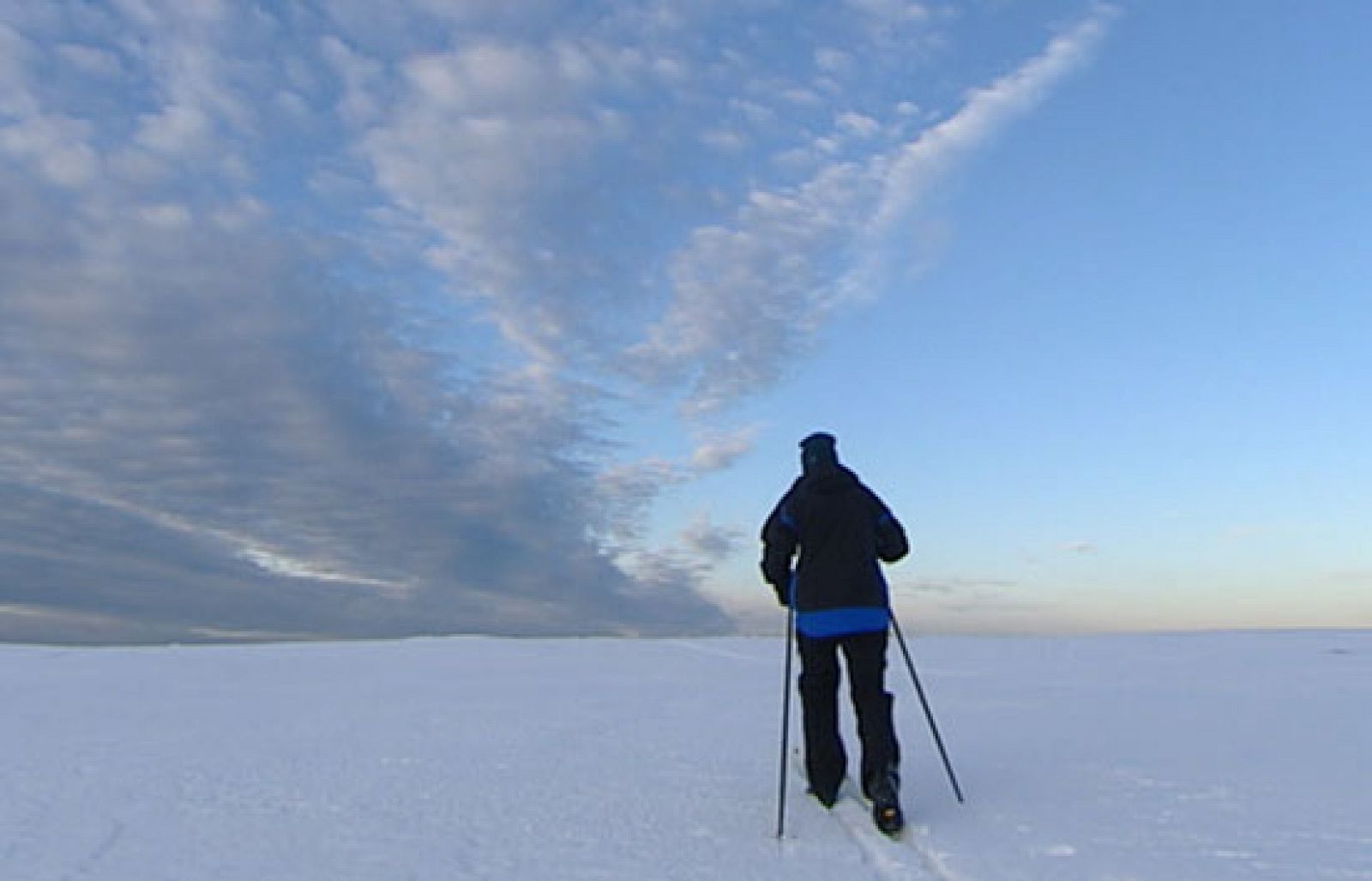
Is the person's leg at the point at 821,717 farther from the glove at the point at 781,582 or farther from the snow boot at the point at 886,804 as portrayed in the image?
the snow boot at the point at 886,804

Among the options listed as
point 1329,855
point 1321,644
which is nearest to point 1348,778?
point 1329,855

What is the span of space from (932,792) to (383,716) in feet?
15.3

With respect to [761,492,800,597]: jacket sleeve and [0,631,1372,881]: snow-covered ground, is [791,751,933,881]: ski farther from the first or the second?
[761,492,800,597]: jacket sleeve

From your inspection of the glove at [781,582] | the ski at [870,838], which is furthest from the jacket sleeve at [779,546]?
the ski at [870,838]

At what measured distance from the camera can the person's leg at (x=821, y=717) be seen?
553cm

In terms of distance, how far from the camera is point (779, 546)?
5.78 metres

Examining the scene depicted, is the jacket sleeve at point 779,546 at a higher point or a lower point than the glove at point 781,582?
higher

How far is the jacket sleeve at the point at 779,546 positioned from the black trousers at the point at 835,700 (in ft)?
1.12

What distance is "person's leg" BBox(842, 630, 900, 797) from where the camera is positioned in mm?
5180

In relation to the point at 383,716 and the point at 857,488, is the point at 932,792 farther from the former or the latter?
the point at 383,716

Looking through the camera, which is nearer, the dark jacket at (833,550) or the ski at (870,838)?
the ski at (870,838)

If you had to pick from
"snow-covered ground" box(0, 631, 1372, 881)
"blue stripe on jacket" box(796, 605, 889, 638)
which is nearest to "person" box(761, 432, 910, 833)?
"blue stripe on jacket" box(796, 605, 889, 638)

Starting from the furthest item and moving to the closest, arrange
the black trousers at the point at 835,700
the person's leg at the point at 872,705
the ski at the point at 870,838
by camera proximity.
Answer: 1. the black trousers at the point at 835,700
2. the person's leg at the point at 872,705
3. the ski at the point at 870,838

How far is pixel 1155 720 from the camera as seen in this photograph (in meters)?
7.94
